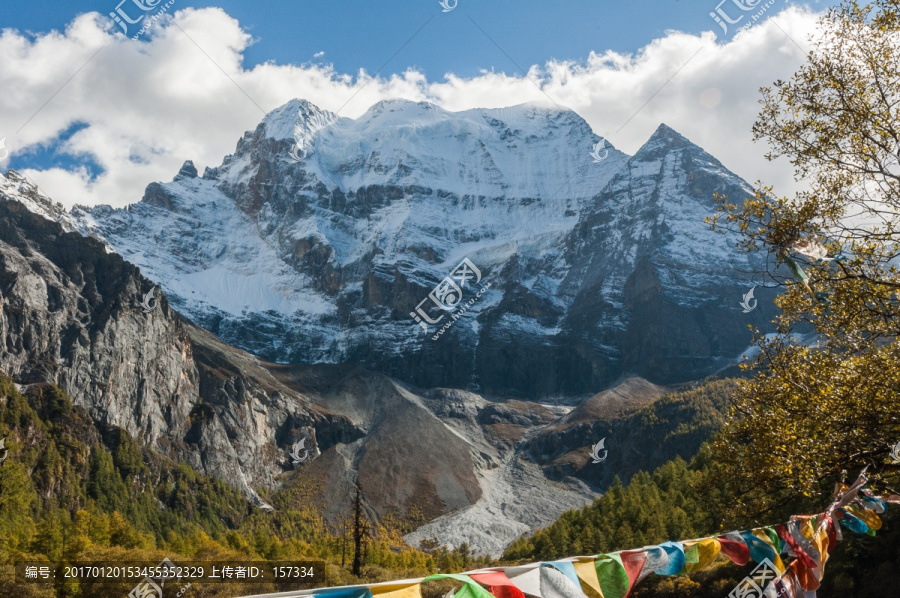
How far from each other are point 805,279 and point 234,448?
189 m

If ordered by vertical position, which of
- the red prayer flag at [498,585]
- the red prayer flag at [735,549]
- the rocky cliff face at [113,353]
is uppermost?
the rocky cliff face at [113,353]

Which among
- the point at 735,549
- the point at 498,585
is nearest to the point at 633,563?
the point at 735,549

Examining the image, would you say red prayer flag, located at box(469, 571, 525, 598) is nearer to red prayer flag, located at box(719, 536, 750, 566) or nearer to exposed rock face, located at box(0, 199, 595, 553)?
red prayer flag, located at box(719, 536, 750, 566)

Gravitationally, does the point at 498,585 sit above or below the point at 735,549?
above

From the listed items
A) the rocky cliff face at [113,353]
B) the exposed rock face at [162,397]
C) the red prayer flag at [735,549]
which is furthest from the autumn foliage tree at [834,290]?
the rocky cliff face at [113,353]

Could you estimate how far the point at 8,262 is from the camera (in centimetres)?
16675

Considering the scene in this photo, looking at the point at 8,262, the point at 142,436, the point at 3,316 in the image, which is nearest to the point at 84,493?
the point at 142,436

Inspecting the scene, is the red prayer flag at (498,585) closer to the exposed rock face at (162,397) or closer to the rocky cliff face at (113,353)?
the exposed rock face at (162,397)

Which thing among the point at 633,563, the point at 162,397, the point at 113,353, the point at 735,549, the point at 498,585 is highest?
the point at 113,353

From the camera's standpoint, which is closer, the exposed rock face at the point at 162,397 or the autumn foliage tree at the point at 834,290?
the autumn foliage tree at the point at 834,290

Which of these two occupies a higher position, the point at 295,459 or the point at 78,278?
the point at 78,278

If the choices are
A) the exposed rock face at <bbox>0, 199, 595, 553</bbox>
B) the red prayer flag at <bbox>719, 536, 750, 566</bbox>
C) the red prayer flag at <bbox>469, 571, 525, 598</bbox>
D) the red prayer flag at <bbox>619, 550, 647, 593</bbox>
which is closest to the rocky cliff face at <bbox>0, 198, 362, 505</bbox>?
the exposed rock face at <bbox>0, 199, 595, 553</bbox>

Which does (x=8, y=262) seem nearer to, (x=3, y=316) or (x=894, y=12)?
(x=3, y=316)

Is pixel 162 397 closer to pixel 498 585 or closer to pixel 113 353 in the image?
pixel 113 353
